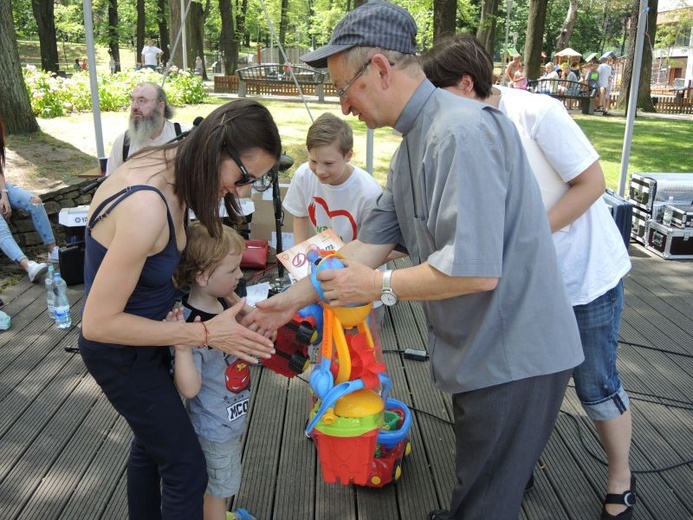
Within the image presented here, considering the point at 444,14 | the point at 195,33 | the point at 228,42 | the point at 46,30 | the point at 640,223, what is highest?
the point at 195,33

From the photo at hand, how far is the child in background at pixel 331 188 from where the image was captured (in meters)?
3.11

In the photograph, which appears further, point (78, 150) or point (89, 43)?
point (78, 150)

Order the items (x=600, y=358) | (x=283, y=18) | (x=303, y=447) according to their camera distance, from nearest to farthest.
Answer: (x=600, y=358), (x=303, y=447), (x=283, y=18)

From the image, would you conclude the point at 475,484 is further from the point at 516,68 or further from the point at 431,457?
the point at 516,68

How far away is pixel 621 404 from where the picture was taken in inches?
92.4

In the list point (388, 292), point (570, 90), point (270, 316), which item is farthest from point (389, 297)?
point (570, 90)

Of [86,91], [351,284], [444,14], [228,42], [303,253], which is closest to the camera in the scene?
[351,284]

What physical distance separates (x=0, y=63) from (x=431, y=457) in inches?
281

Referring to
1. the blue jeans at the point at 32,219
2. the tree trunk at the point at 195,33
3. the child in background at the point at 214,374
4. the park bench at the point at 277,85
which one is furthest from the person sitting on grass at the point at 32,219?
the tree trunk at the point at 195,33

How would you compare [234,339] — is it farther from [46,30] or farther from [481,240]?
[46,30]

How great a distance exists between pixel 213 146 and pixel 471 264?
0.74m

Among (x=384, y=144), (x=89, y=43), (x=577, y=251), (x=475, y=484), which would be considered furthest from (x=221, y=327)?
(x=384, y=144)

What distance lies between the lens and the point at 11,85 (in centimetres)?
768

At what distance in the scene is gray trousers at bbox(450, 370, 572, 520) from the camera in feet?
5.46
